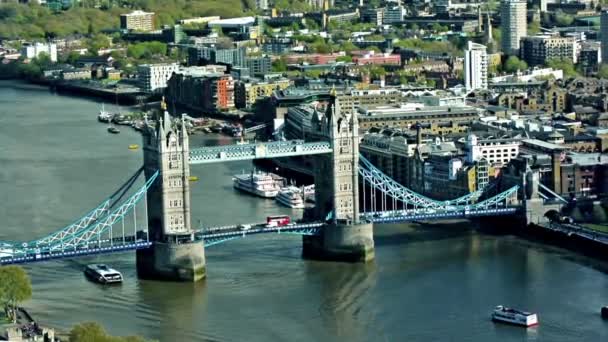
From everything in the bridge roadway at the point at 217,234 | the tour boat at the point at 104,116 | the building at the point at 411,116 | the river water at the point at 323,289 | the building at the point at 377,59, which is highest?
the building at the point at 411,116

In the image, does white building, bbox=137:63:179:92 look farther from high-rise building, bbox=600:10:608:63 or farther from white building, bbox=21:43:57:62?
high-rise building, bbox=600:10:608:63

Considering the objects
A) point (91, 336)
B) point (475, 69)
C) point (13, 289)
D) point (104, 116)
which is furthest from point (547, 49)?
point (91, 336)

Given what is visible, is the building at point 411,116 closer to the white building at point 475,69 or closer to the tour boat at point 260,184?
the tour boat at point 260,184

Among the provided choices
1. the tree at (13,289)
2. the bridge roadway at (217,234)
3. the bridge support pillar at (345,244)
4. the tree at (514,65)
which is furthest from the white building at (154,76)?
the tree at (13,289)

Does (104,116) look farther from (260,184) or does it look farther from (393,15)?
(393,15)

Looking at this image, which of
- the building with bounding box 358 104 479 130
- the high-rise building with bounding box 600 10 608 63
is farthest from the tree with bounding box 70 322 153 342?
the high-rise building with bounding box 600 10 608 63

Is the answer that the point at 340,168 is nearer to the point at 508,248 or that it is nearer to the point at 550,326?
the point at 508,248
